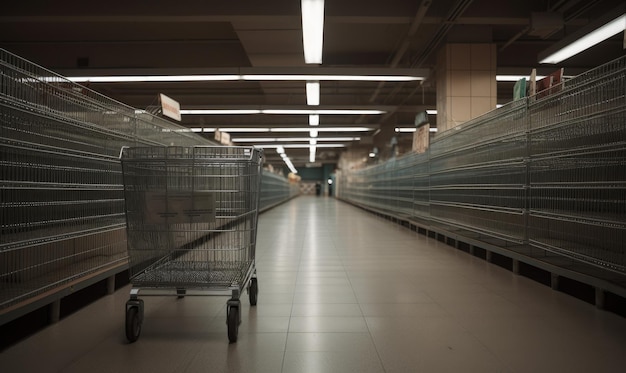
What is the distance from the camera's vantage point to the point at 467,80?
7863 mm

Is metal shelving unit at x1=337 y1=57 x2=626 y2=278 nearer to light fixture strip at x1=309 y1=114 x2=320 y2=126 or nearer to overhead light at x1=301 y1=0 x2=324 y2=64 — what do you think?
overhead light at x1=301 y1=0 x2=324 y2=64

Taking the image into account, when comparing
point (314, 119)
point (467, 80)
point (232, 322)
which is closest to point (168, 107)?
point (232, 322)

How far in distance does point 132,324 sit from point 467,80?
7.35 m

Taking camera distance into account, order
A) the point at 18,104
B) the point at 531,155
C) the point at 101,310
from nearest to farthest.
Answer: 1. the point at 18,104
2. the point at 101,310
3. the point at 531,155

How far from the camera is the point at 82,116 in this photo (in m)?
3.19

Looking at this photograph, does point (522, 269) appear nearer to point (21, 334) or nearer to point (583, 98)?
point (583, 98)

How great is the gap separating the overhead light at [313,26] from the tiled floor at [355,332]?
11.1 ft

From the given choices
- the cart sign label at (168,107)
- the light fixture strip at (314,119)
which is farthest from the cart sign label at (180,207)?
the light fixture strip at (314,119)

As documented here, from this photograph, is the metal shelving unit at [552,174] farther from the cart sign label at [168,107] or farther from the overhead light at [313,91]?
the cart sign label at [168,107]

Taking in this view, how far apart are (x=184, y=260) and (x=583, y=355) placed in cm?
238

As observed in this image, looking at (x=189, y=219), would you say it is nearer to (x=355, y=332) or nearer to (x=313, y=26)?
(x=355, y=332)

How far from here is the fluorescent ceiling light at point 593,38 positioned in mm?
5594

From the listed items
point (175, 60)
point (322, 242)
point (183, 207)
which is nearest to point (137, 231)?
point (183, 207)

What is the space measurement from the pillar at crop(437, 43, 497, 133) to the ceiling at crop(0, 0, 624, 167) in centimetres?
26
